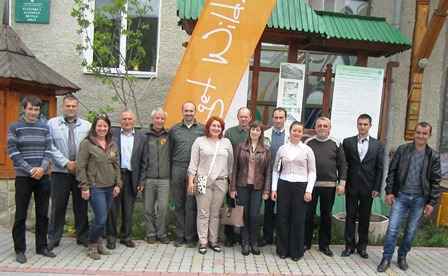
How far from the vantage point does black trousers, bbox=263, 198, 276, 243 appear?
5.60 meters

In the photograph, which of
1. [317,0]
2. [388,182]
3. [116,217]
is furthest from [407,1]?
[116,217]

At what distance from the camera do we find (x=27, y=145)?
4555 mm

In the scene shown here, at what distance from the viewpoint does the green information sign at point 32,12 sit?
27.7ft

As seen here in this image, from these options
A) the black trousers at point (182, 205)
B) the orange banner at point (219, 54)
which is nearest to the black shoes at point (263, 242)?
the black trousers at point (182, 205)

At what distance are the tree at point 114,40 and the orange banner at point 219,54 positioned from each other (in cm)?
161

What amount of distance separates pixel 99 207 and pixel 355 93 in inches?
174

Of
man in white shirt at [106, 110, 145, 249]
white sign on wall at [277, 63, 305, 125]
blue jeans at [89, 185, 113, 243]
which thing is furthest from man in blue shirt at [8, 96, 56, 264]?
white sign on wall at [277, 63, 305, 125]

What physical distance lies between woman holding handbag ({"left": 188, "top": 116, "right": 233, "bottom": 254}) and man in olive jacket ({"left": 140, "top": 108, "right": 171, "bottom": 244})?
40cm

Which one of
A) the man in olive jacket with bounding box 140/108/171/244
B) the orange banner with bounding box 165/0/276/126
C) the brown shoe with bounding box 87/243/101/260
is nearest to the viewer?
the brown shoe with bounding box 87/243/101/260

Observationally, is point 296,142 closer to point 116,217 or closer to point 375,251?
point 375,251

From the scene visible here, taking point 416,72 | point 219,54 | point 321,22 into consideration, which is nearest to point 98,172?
point 219,54

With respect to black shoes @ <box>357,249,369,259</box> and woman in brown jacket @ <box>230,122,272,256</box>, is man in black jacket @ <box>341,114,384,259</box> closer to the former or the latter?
black shoes @ <box>357,249,369,259</box>

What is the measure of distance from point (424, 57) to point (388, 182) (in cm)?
264

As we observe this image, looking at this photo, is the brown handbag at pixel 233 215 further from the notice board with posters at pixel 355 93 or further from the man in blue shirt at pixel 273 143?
the notice board with posters at pixel 355 93
